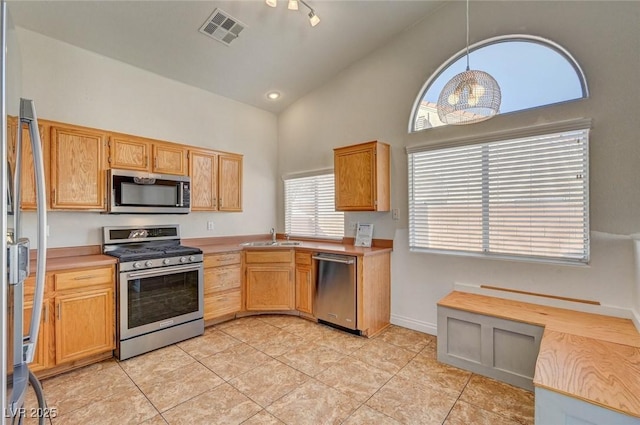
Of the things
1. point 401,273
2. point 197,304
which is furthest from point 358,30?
point 197,304

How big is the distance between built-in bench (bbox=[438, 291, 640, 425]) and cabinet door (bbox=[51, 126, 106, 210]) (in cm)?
357

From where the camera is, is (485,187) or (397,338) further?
(397,338)

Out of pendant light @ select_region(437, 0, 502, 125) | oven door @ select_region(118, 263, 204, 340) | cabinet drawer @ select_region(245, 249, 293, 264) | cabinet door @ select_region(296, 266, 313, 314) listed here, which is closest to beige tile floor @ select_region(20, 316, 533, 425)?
oven door @ select_region(118, 263, 204, 340)

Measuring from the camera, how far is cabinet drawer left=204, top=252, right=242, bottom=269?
353 centimetres

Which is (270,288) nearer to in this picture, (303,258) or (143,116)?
(303,258)

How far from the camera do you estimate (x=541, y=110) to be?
8.76 ft

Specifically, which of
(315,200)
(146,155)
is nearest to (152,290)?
(146,155)

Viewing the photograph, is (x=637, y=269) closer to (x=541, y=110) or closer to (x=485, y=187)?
(x=485, y=187)

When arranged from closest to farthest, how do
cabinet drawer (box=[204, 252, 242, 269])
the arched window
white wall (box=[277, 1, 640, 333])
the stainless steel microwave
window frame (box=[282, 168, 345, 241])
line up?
1. white wall (box=[277, 1, 640, 333])
2. the arched window
3. the stainless steel microwave
4. cabinet drawer (box=[204, 252, 242, 269])
5. window frame (box=[282, 168, 345, 241])

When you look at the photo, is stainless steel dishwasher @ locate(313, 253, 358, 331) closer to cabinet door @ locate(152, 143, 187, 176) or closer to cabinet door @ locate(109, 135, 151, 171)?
cabinet door @ locate(152, 143, 187, 176)

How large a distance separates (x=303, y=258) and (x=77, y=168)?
2.54 m

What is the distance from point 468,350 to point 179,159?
144 inches

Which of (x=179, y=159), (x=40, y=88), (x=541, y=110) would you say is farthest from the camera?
(x=179, y=159)

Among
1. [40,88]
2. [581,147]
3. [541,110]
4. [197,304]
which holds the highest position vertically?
[40,88]
